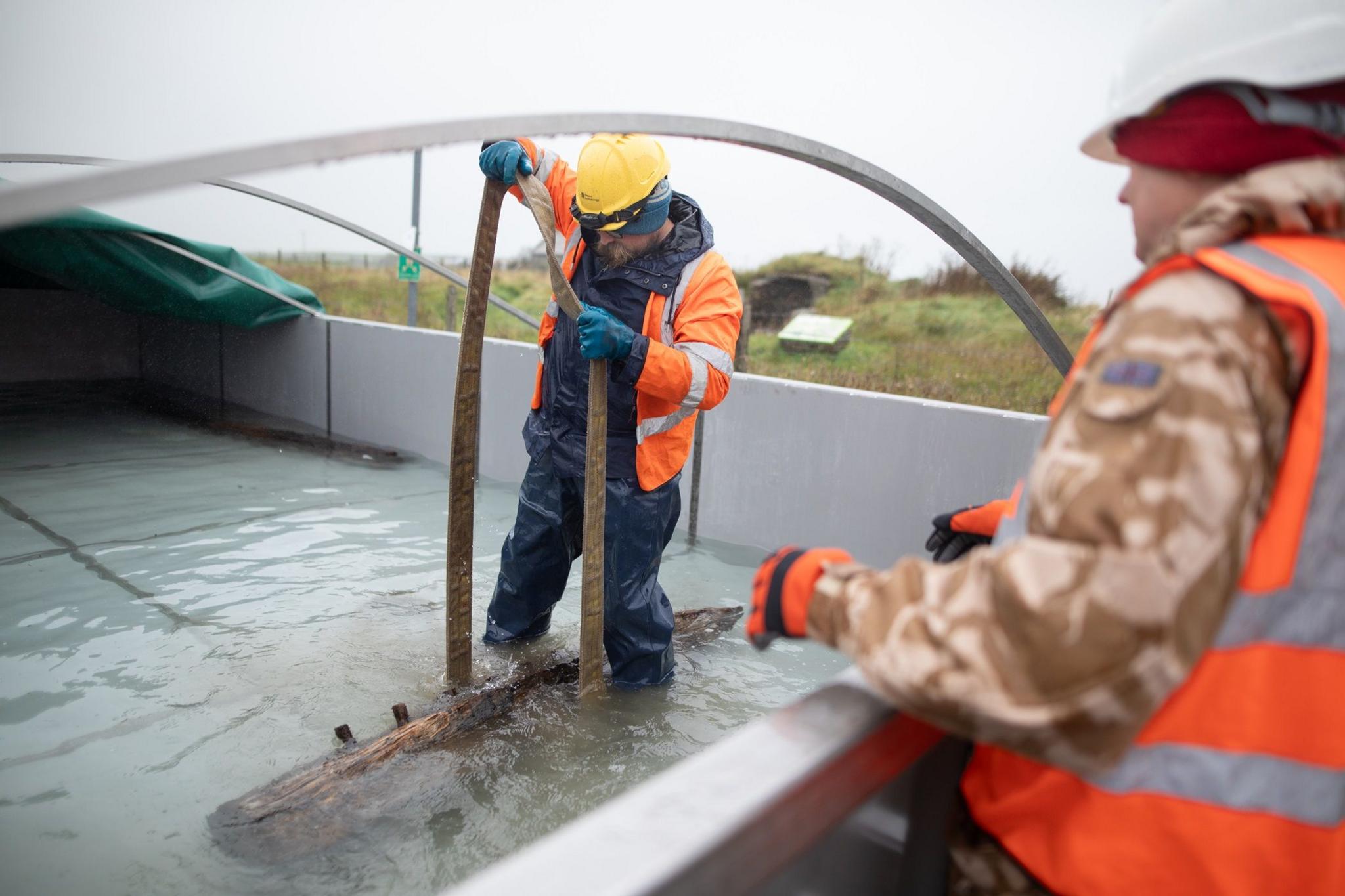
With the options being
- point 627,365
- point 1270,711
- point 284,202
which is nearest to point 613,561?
point 627,365

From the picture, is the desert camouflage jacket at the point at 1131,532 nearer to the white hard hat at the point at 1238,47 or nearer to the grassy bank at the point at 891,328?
the white hard hat at the point at 1238,47

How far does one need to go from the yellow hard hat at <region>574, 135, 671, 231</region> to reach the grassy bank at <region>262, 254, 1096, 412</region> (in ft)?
16.8

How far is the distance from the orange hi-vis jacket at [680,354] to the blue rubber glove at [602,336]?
0.31 feet

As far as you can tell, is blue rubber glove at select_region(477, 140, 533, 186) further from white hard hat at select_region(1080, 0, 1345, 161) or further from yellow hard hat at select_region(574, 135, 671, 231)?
white hard hat at select_region(1080, 0, 1345, 161)

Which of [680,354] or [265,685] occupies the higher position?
[680,354]

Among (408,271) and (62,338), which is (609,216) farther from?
(62,338)

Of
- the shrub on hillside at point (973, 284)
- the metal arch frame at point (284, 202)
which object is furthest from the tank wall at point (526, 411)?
the shrub on hillside at point (973, 284)

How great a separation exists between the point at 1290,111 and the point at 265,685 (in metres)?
3.71

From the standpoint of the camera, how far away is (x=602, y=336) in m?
2.93

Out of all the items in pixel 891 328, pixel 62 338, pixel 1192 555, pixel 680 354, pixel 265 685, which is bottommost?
pixel 265 685

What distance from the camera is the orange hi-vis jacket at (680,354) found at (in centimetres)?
305

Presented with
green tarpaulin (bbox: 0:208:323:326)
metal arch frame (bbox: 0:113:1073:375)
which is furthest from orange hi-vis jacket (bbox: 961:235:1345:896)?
green tarpaulin (bbox: 0:208:323:326)

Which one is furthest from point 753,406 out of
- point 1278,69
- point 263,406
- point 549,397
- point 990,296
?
point 990,296

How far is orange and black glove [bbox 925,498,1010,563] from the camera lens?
1499 mm
